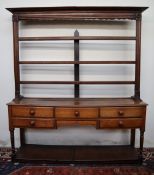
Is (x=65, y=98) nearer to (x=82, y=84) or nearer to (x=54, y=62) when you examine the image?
(x=82, y=84)

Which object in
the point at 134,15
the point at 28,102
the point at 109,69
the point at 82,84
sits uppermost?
the point at 134,15

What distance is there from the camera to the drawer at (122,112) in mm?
2289

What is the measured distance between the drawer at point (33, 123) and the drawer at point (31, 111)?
0.18ft

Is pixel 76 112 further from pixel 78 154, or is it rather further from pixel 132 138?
pixel 132 138

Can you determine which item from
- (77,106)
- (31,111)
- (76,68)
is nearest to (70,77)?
(76,68)

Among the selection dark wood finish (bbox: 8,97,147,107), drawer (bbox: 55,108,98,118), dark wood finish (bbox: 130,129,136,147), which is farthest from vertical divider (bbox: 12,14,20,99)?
dark wood finish (bbox: 130,129,136,147)

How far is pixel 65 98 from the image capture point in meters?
2.60

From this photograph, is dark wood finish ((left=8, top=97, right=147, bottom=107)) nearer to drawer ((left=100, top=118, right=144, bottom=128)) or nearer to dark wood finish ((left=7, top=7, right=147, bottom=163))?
dark wood finish ((left=7, top=7, right=147, bottom=163))

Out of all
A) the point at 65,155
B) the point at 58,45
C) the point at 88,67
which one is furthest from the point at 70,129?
the point at 58,45

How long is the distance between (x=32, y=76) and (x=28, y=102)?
1.37 feet

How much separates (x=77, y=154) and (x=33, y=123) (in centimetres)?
65

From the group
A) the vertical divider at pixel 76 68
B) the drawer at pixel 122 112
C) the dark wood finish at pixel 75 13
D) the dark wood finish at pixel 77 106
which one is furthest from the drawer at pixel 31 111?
the dark wood finish at pixel 75 13

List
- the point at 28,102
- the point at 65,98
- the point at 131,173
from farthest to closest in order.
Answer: the point at 65,98 < the point at 28,102 < the point at 131,173

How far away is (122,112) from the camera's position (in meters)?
2.29
